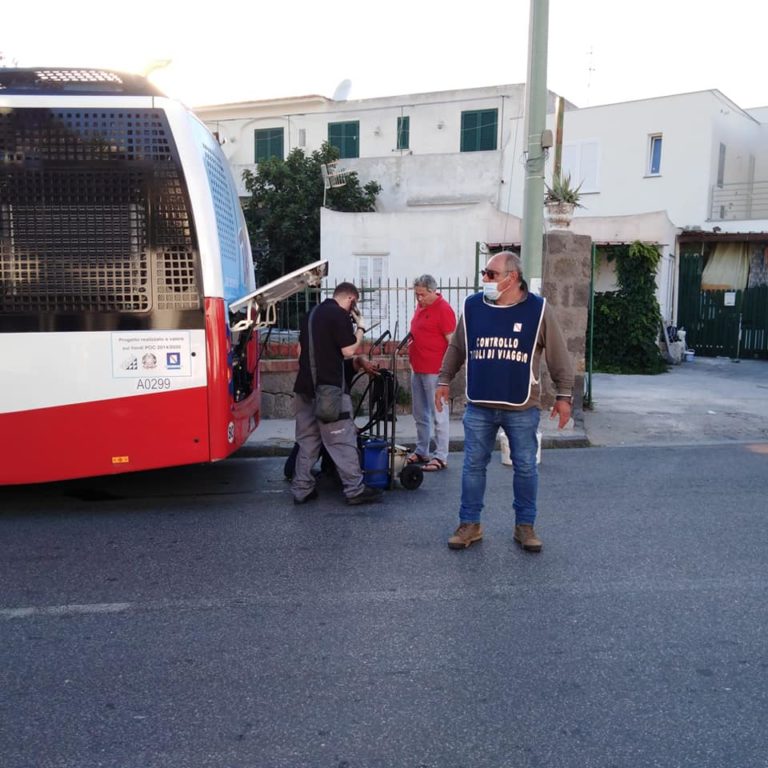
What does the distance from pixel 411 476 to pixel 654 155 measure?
769 inches

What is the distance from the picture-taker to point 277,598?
14.7 feet

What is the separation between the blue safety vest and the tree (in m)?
21.6

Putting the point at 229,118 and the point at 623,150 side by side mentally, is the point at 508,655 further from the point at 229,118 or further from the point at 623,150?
the point at 229,118

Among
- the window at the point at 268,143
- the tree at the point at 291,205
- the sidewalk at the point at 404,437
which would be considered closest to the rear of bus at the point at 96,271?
the sidewalk at the point at 404,437

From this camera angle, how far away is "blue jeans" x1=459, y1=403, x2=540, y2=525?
201 inches

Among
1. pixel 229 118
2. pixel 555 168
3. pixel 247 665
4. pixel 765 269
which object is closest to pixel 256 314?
pixel 247 665

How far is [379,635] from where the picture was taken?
13.1 ft

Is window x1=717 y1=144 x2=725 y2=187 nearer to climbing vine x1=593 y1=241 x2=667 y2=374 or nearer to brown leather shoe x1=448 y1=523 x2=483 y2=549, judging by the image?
climbing vine x1=593 y1=241 x2=667 y2=374

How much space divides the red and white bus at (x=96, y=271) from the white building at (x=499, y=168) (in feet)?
39.6

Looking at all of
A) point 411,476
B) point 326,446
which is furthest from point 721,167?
point 326,446

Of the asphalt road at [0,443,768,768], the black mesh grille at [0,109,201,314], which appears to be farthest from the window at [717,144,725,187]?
the black mesh grille at [0,109,201,314]

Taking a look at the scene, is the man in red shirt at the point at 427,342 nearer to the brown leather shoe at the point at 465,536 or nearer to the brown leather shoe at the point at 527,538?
the brown leather shoe at the point at 465,536

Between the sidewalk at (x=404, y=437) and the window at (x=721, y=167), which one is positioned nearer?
the sidewalk at (x=404, y=437)

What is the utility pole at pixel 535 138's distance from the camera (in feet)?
26.8
